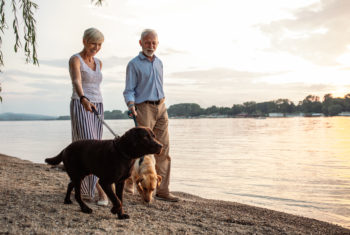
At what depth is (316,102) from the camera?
14575cm

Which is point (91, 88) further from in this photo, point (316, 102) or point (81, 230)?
point (316, 102)

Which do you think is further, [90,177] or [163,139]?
[163,139]

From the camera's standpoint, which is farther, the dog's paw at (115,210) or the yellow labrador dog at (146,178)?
the yellow labrador dog at (146,178)

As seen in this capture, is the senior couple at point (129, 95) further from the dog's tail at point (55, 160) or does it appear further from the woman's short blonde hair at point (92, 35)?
the dog's tail at point (55, 160)

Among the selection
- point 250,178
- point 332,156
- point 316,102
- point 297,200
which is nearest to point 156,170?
point 297,200

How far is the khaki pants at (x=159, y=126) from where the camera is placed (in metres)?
5.62

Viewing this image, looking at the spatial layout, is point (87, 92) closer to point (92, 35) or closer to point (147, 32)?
point (92, 35)

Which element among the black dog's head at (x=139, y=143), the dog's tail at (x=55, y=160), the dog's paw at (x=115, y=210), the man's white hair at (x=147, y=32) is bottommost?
the dog's paw at (x=115, y=210)

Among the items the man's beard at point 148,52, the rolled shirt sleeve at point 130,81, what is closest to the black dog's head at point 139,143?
the rolled shirt sleeve at point 130,81

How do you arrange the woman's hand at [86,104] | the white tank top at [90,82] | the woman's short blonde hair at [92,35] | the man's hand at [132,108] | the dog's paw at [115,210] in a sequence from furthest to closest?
the man's hand at [132,108] < the white tank top at [90,82] < the woman's short blonde hair at [92,35] < the woman's hand at [86,104] < the dog's paw at [115,210]

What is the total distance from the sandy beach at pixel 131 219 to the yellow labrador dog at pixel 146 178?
192 mm

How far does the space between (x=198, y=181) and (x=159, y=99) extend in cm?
565

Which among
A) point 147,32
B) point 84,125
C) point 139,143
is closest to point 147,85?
point 147,32

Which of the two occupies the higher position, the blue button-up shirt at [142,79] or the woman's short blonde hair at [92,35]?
the woman's short blonde hair at [92,35]
